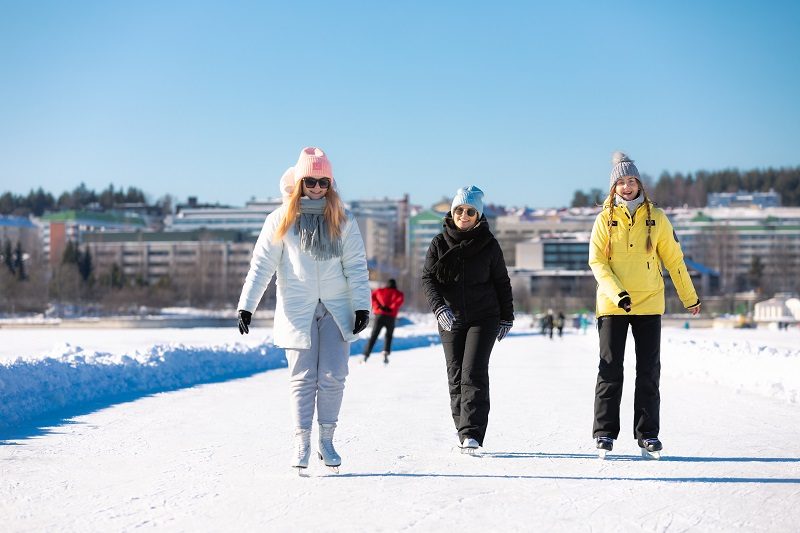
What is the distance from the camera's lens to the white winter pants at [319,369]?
19.2 feet

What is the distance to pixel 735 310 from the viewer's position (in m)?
89.1

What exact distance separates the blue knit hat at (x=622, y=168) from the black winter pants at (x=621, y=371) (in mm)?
783

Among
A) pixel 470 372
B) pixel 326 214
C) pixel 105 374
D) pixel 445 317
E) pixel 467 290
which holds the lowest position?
pixel 105 374

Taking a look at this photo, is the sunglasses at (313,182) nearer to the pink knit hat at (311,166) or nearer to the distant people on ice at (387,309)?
the pink knit hat at (311,166)

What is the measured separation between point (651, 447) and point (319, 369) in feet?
6.10

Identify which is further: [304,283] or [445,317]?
[445,317]

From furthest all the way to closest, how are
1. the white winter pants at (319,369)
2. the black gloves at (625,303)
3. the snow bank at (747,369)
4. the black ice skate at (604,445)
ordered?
the snow bank at (747,369) < the black ice skate at (604,445) < the black gloves at (625,303) < the white winter pants at (319,369)

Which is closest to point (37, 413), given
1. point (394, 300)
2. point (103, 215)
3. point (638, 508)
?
point (638, 508)

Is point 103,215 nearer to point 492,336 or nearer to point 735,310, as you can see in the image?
point 735,310

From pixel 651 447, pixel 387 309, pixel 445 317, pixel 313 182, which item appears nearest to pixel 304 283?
pixel 313 182

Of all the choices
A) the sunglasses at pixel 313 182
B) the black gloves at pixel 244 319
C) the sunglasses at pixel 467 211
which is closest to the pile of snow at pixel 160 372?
the black gloves at pixel 244 319

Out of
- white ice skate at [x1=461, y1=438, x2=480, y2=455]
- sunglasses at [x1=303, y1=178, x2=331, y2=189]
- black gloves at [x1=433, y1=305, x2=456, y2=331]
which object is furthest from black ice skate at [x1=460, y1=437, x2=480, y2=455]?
sunglasses at [x1=303, y1=178, x2=331, y2=189]

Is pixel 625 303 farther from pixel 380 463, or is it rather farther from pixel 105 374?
pixel 105 374

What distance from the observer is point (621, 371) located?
645 centimetres
